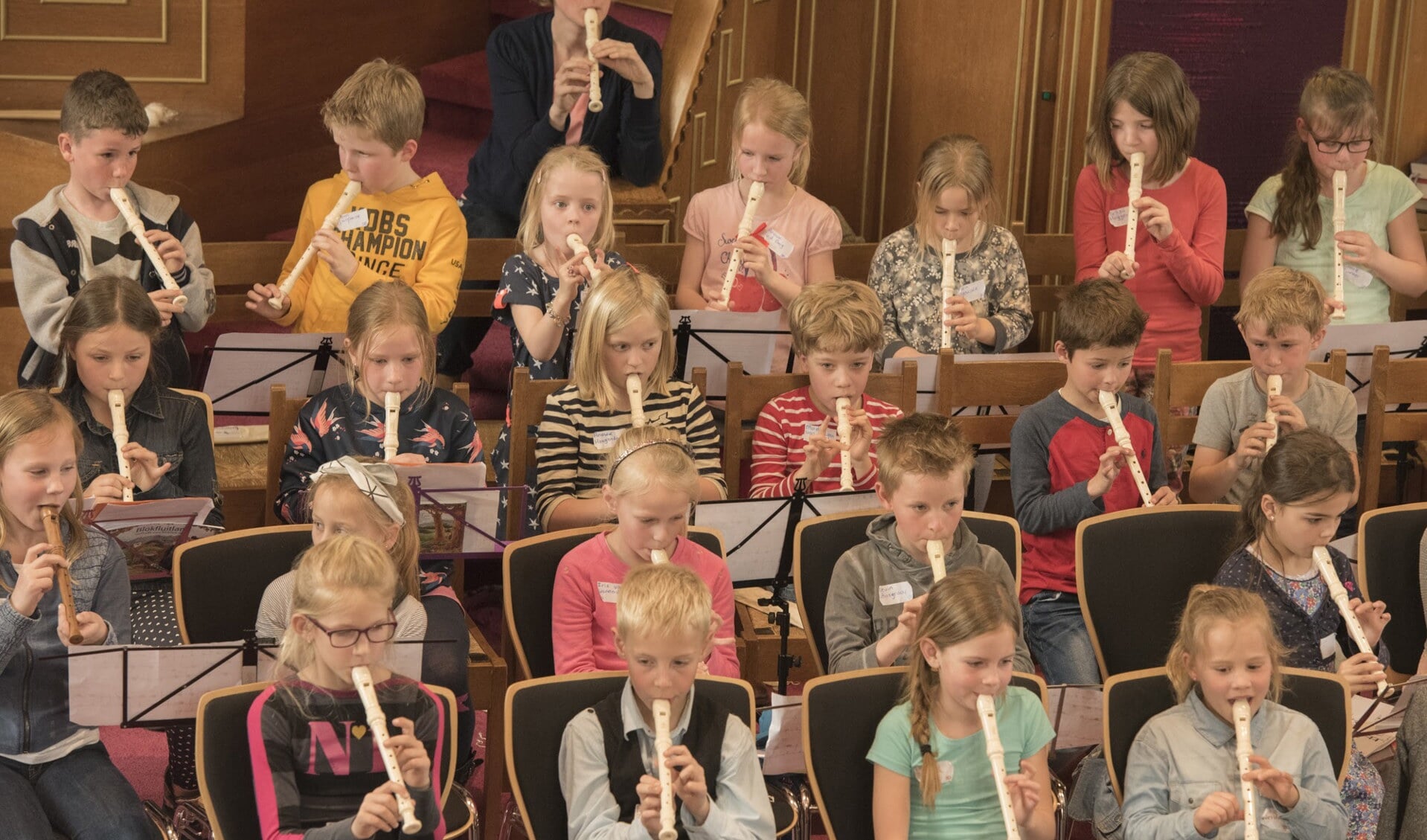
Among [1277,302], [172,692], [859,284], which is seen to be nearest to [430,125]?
[859,284]

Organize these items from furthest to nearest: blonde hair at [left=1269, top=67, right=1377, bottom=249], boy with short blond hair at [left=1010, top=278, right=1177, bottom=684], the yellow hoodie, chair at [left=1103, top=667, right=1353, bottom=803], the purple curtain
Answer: the purple curtain, blonde hair at [left=1269, top=67, right=1377, bottom=249], the yellow hoodie, boy with short blond hair at [left=1010, top=278, right=1177, bottom=684], chair at [left=1103, top=667, right=1353, bottom=803]

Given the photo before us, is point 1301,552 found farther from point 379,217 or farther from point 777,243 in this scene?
point 379,217

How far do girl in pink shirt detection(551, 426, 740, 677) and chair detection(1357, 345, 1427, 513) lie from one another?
1.95 metres

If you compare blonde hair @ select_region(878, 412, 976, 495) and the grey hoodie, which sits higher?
blonde hair @ select_region(878, 412, 976, 495)

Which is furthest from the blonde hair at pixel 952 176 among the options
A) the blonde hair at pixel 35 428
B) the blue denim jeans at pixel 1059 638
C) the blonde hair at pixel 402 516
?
the blonde hair at pixel 35 428

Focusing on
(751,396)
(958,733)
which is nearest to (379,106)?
(751,396)

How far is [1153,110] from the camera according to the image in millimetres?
4688

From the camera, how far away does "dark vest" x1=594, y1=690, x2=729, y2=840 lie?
287 centimetres

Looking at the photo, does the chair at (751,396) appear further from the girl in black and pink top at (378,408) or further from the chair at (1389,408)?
the chair at (1389,408)

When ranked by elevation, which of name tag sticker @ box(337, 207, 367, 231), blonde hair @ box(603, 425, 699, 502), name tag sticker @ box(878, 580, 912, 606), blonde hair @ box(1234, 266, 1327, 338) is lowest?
name tag sticker @ box(878, 580, 912, 606)

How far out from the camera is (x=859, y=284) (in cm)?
409

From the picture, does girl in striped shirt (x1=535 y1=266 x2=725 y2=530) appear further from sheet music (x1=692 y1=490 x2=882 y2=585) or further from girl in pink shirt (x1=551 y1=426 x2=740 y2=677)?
girl in pink shirt (x1=551 y1=426 x2=740 y2=677)

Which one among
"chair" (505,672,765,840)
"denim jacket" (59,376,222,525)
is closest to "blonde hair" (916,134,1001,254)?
"denim jacket" (59,376,222,525)

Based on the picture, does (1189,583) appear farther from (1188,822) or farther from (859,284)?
(859,284)
